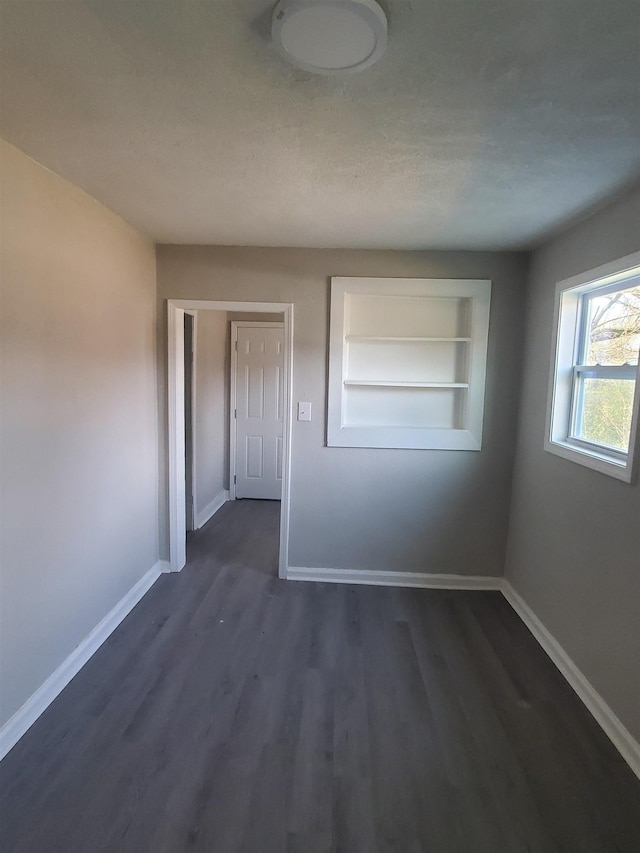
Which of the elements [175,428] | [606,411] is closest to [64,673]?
[175,428]

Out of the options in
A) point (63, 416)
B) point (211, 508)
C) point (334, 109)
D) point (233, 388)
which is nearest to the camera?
point (334, 109)

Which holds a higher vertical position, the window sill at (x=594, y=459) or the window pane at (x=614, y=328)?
the window pane at (x=614, y=328)

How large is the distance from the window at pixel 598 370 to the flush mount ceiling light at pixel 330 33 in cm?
149

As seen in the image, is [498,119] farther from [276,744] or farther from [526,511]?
[276,744]

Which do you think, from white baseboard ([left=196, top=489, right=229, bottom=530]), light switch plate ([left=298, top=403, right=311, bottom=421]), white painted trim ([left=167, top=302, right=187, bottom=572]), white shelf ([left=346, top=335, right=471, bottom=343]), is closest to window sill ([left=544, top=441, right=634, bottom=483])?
white shelf ([left=346, top=335, right=471, bottom=343])

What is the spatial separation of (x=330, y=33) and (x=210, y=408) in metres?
3.83

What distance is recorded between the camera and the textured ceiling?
1080mm

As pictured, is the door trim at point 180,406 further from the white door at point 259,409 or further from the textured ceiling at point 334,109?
the white door at point 259,409

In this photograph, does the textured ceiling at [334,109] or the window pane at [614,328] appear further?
the window pane at [614,328]

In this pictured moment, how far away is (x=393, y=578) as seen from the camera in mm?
3338

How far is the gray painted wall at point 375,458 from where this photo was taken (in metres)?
3.10

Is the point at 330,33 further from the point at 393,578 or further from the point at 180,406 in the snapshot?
the point at 393,578

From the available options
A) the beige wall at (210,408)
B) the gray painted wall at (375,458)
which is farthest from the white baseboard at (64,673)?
the beige wall at (210,408)

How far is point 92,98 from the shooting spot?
141 cm
